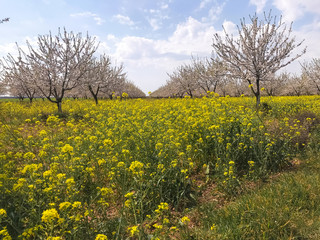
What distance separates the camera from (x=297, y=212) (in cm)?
285

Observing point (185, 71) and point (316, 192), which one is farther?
point (185, 71)

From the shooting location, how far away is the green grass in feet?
8.49

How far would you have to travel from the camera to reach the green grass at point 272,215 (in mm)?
2588

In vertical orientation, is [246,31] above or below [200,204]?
above

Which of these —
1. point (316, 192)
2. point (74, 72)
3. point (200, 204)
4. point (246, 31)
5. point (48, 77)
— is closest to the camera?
point (316, 192)

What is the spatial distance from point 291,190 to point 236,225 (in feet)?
4.33

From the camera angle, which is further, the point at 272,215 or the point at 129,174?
the point at 129,174

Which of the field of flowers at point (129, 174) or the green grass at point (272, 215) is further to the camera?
the field of flowers at point (129, 174)

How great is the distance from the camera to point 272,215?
9.10 feet

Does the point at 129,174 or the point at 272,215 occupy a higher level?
the point at 129,174


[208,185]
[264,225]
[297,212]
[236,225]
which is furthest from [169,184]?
[297,212]

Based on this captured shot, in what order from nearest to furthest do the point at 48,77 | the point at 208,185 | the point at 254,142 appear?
the point at 208,185 < the point at 254,142 < the point at 48,77

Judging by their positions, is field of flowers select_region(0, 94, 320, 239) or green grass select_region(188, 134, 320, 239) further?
field of flowers select_region(0, 94, 320, 239)

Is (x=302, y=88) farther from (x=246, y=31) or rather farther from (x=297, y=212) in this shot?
→ (x=297, y=212)
